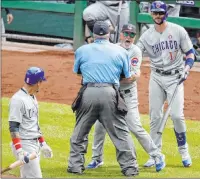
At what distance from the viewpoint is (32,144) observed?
9.02m

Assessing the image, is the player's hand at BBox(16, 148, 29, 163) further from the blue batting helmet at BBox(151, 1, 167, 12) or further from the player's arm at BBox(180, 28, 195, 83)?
the blue batting helmet at BBox(151, 1, 167, 12)

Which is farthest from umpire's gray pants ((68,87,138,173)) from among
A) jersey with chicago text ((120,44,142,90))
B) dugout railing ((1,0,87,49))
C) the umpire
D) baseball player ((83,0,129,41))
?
dugout railing ((1,0,87,49))

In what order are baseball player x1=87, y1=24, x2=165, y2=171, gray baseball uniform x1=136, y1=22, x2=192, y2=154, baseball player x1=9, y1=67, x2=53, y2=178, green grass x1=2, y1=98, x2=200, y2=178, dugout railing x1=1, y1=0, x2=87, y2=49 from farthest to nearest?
dugout railing x1=1, y1=0, x2=87, y2=49 < gray baseball uniform x1=136, y1=22, x2=192, y2=154 < baseball player x1=87, y1=24, x2=165, y2=171 < green grass x1=2, y1=98, x2=200, y2=178 < baseball player x1=9, y1=67, x2=53, y2=178

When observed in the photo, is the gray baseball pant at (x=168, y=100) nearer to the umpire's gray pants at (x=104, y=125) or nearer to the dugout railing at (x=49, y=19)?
the umpire's gray pants at (x=104, y=125)

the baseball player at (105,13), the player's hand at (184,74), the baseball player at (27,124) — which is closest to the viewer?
the baseball player at (27,124)

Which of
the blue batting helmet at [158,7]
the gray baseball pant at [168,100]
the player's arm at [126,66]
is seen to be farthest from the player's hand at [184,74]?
the player's arm at [126,66]

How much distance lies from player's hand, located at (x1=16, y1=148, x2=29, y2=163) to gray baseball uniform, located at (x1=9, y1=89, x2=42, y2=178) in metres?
0.16

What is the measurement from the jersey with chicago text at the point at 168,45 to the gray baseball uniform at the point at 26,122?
2.33 meters

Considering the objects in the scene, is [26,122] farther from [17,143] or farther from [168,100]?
[168,100]

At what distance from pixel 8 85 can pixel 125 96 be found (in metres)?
6.01

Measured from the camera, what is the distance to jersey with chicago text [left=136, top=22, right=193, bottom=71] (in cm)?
1077

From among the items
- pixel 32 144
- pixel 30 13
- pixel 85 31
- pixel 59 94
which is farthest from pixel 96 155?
pixel 30 13

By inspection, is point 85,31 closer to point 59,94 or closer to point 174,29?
point 59,94

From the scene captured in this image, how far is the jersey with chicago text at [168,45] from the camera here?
1077 cm
